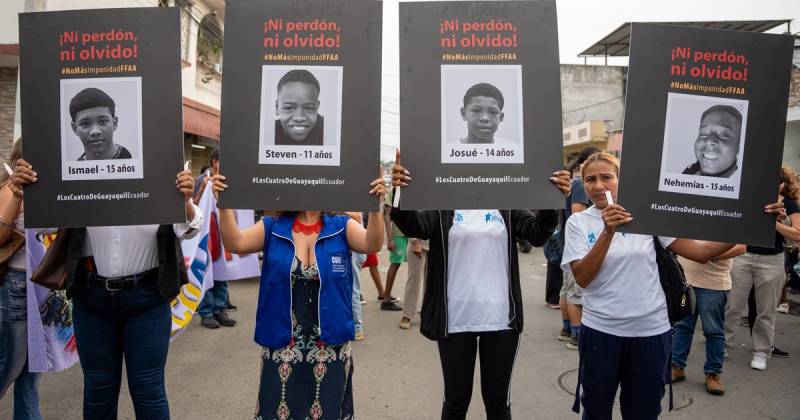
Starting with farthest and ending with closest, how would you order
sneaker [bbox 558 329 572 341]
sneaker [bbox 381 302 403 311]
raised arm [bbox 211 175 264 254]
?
sneaker [bbox 381 302 403 311], sneaker [bbox 558 329 572 341], raised arm [bbox 211 175 264 254]

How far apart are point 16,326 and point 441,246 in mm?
2706

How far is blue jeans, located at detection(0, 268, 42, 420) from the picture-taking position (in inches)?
124

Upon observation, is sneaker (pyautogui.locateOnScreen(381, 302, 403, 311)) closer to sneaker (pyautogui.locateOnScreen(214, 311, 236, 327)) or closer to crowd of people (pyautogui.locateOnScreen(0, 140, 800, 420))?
sneaker (pyautogui.locateOnScreen(214, 311, 236, 327))

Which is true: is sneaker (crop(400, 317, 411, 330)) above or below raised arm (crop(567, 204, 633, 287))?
below

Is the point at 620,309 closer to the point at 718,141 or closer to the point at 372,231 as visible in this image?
the point at 718,141

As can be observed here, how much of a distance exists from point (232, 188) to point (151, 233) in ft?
2.79

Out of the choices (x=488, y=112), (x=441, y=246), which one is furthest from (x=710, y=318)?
(x=488, y=112)

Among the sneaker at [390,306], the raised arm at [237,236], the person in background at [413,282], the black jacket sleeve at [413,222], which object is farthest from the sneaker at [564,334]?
the raised arm at [237,236]

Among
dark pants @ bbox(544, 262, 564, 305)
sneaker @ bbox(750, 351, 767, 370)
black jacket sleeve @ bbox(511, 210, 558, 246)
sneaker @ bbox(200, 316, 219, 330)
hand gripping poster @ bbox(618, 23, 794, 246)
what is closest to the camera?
hand gripping poster @ bbox(618, 23, 794, 246)

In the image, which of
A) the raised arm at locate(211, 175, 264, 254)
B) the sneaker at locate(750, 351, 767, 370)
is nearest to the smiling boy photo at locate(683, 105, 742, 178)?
the raised arm at locate(211, 175, 264, 254)

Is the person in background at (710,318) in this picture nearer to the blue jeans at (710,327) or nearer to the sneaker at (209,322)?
the blue jeans at (710,327)

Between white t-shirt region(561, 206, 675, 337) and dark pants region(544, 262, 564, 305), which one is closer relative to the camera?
white t-shirt region(561, 206, 675, 337)

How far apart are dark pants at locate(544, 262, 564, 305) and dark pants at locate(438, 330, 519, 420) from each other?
4.64 meters

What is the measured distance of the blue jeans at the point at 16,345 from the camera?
3143 mm
